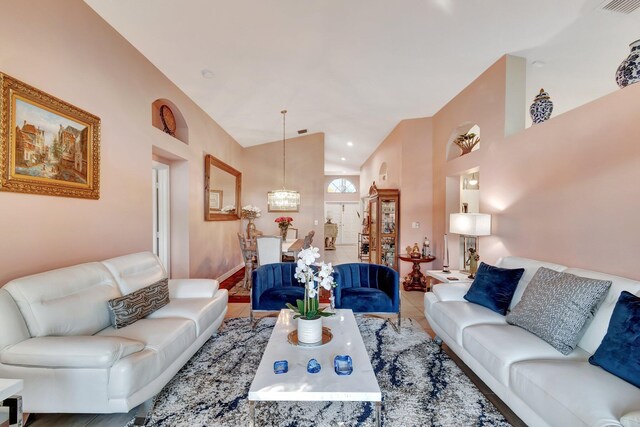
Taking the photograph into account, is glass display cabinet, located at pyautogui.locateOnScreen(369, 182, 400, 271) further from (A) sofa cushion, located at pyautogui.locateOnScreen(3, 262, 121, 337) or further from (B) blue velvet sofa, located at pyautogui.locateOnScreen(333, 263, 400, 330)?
(A) sofa cushion, located at pyautogui.locateOnScreen(3, 262, 121, 337)

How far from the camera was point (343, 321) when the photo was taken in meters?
2.51

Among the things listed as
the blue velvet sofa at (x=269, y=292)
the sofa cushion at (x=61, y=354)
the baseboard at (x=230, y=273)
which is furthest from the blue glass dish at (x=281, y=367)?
the baseboard at (x=230, y=273)

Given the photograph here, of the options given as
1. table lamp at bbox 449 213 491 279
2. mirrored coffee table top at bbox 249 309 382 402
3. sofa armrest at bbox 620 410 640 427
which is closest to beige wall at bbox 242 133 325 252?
table lamp at bbox 449 213 491 279

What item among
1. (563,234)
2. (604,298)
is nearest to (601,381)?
(604,298)

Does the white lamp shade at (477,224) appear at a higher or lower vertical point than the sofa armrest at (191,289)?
higher

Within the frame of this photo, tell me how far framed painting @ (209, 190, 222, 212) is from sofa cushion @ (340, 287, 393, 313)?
128 inches

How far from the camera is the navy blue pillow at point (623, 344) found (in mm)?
1473

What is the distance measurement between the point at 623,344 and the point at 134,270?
356 cm

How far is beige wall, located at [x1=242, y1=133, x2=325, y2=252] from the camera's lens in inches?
285

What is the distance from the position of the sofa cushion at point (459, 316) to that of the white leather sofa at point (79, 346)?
2212mm

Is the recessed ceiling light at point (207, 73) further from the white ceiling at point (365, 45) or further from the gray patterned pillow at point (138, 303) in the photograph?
the gray patterned pillow at point (138, 303)

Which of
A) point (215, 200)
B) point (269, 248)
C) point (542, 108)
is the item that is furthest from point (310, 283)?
point (215, 200)

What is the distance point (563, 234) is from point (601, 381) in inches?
60.7

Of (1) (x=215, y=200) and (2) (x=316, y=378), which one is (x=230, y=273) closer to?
(1) (x=215, y=200)
